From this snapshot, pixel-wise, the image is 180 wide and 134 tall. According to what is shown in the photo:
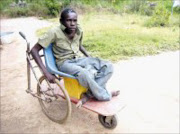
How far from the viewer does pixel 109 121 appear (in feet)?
A: 8.07

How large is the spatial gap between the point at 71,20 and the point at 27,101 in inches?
58.4

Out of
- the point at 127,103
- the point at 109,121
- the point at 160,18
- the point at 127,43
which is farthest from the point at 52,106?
the point at 160,18

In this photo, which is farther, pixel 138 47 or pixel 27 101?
pixel 138 47

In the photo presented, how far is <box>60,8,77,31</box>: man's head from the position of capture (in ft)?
7.70

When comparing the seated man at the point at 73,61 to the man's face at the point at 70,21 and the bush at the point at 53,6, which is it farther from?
the bush at the point at 53,6

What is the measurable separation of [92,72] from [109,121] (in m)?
0.61

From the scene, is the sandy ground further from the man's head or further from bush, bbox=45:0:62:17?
Answer: bush, bbox=45:0:62:17

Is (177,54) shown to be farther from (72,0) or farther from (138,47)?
(72,0)

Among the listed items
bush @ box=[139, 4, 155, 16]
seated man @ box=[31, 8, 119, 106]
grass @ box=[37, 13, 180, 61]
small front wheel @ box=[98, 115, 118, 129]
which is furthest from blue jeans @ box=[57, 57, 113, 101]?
bush @ box=[139, 4, 155, 16]

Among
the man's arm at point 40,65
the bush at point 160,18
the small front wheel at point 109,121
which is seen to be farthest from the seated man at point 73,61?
the bush at point 160,18

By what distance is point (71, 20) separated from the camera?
237 cm

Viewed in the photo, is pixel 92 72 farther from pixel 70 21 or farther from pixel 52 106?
pixel 52 106

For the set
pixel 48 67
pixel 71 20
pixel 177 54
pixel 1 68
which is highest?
pixel 71 20

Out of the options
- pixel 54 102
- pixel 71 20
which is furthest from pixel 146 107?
pixel 71 20
